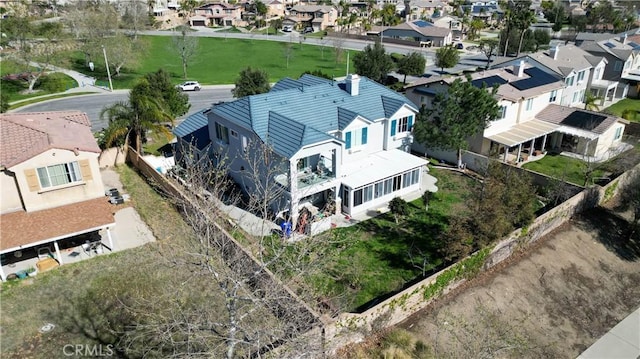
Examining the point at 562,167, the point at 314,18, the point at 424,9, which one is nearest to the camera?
the point at 562,167

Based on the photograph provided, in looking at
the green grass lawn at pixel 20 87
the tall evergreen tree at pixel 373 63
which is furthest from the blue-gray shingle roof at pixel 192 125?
the green grass lawn at pixel 20 87

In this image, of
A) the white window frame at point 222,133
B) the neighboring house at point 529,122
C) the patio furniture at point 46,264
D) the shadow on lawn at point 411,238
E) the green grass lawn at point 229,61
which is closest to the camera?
the patio furniture at point 46,264

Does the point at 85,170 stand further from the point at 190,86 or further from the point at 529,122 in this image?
the point at 529,122

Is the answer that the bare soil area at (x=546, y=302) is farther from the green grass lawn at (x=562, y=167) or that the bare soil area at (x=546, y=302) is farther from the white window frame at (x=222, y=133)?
the white window frame at (x=222, y=133)

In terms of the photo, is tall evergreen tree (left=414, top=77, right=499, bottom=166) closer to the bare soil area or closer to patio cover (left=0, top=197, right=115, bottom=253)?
the bare soil area

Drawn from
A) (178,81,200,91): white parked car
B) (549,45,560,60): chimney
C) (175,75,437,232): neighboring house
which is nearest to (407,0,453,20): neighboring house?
(549,45,560,60): chimney

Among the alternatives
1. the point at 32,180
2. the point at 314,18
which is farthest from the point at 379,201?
the point at 314,18
